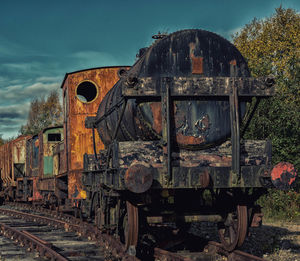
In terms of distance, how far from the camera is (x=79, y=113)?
11469mm

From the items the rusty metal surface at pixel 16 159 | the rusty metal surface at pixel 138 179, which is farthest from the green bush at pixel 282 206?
the rusty metal surface at pixel 16 159

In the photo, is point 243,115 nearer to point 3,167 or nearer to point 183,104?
point 183,104

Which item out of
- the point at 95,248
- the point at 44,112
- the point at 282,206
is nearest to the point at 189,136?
the point at 95,248

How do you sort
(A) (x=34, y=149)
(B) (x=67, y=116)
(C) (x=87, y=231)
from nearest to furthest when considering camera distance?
(C) (x=87, y=231)
(B) (x=67, y=116)
(A) (x=34, y=149)

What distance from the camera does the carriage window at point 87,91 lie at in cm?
1166

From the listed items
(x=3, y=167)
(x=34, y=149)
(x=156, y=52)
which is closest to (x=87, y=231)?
(x=156, y=52)

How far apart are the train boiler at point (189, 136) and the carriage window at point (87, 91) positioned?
5007 mm

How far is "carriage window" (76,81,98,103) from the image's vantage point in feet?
38.2

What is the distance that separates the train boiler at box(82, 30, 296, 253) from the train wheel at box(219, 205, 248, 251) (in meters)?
0.02

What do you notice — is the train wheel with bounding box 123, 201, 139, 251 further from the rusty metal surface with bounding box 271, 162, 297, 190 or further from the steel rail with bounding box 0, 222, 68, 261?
the rusty metal surface with bounding box 271, 162, 297, 190

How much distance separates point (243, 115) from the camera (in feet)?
21.7

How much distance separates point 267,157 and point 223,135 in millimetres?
769

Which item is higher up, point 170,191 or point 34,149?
point 34,149

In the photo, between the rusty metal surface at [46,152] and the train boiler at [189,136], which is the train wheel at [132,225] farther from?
the rusty metal surface at [46,152]
